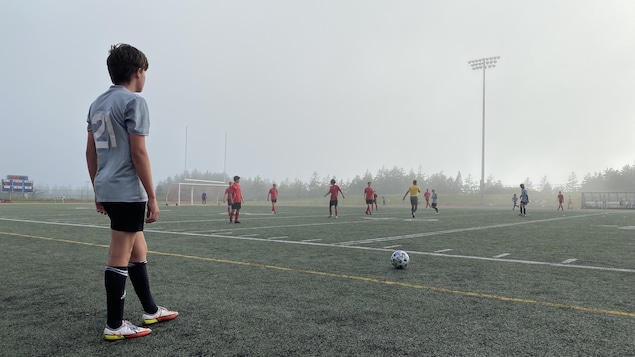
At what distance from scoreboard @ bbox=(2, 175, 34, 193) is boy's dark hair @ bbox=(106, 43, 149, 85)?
62.2 metres

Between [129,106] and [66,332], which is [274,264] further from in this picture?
[129,106]

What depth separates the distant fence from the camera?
4366cm

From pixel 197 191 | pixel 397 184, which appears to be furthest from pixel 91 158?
pixel 397 184

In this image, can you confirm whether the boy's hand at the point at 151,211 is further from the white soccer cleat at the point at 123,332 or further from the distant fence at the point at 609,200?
the distant fence at the point at 609,200

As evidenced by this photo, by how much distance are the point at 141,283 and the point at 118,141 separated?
1074 mm

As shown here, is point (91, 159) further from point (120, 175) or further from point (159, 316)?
point (159, 316)

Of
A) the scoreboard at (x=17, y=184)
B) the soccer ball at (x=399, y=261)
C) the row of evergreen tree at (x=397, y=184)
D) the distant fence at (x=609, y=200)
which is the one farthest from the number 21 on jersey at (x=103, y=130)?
the row of evergreen tree at (x=397, y=184)

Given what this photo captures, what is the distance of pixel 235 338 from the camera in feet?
→ 9.26

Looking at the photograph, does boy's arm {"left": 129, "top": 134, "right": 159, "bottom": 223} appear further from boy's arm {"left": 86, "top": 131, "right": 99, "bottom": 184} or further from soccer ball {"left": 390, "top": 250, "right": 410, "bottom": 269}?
soccer ball {"left": 390, "top": 250, "right": 410, "bottom": 269}

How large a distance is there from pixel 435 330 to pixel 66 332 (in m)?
2.62

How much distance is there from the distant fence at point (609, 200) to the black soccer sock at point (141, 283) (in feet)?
166

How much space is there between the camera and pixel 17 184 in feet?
178

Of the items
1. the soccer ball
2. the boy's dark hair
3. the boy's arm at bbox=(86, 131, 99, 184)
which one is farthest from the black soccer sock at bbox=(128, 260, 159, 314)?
the soccer ball

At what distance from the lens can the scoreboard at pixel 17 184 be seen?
5294 centimetres
